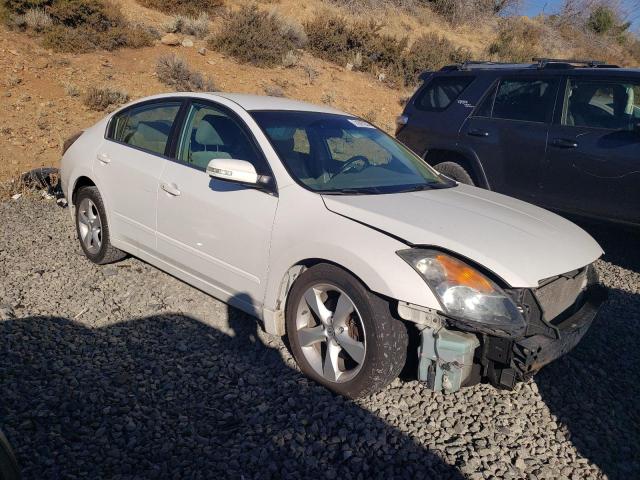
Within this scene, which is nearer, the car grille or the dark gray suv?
the car grille

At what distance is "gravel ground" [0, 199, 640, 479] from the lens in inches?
111

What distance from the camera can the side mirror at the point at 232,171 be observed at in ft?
11.6

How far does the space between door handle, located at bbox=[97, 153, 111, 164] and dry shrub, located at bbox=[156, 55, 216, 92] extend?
910 centimetres

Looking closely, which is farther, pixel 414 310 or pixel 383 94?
pixel 383 94

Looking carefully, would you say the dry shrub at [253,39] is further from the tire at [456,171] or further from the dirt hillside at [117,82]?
the tire at [456,171]

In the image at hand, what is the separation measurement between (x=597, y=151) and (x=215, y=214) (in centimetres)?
390

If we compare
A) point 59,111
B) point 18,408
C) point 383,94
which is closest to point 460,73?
point 18,408

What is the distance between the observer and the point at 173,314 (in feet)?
14.3

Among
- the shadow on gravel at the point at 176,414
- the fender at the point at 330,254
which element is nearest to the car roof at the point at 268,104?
the fender at the point at 330,254

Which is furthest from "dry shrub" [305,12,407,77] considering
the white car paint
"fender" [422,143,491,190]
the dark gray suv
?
the white car paint

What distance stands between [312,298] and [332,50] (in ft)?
53.0

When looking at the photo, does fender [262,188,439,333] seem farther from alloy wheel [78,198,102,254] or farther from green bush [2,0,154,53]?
green bush [2,0,154,53]

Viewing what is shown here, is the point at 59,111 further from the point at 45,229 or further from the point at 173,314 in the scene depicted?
the point at 173,314

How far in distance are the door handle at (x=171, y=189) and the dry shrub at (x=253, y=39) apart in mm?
12607
